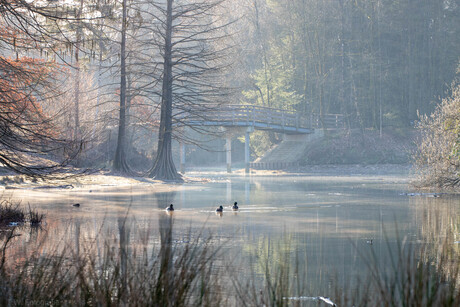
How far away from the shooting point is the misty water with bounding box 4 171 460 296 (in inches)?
368

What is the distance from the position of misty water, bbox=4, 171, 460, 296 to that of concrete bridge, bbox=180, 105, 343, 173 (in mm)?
26279

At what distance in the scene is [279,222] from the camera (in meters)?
14.1

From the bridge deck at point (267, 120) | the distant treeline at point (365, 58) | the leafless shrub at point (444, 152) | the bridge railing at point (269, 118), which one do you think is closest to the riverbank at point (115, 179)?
the leafless shrub at point (444, 152)

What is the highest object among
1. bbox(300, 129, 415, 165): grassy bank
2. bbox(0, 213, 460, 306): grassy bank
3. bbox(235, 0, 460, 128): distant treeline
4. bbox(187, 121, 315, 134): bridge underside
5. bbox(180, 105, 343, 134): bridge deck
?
bbox(235, 0, 460, 128): distant treeline

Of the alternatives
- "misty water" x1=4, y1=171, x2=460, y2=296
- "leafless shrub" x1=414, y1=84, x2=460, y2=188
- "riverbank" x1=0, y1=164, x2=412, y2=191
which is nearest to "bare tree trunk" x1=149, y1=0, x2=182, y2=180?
"riverbank" x1=0, y1=164, x2=412, y2=191

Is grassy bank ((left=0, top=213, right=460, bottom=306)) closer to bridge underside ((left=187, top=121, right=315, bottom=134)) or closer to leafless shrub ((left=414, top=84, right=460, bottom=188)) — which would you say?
leafless shrub ((left=414, top=84, right=460, bottom=188))

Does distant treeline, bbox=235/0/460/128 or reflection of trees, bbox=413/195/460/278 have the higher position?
distant treeline, bbox=235/0/460/128

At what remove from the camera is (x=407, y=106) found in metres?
57.1

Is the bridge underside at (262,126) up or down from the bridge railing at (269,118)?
down

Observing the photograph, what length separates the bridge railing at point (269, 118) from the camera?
49.7 metres

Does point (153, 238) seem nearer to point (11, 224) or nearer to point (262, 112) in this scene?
point (11, 224)

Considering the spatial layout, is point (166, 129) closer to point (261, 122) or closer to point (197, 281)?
point (261, 122)

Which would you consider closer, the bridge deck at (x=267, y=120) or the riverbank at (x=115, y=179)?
the riverbank at (x=115, y=179)

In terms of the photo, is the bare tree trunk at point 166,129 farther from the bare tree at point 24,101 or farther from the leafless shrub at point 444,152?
the leafless shrub at point 444,152
